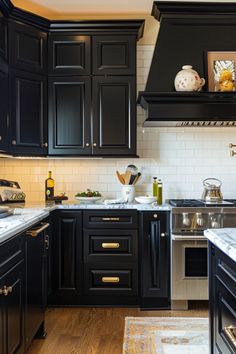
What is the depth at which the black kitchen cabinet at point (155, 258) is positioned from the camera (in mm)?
3291

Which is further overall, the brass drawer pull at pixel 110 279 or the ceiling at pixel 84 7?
the ceiling at pixel 84 7

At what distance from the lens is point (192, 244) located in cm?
322

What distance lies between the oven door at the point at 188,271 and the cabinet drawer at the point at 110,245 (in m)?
0.37

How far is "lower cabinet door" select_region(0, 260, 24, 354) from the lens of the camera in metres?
1.76

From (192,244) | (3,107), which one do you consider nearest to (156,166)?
(192,244)

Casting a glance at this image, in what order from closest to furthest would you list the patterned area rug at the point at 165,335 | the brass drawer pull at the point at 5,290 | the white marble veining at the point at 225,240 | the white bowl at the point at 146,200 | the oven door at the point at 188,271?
1. the white marble veining at the point at 225,240
2. the brass drawer pull at the point at 5,290
3. the patterned area rug at the point at 165,335
4. the oven door at the point at 188,271
5. the white bowl at the point at 146,200

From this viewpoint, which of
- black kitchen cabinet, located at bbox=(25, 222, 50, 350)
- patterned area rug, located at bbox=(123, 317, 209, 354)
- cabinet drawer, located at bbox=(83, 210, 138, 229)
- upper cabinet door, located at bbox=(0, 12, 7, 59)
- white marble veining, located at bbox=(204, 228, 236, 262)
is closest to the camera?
white marble veining, located at bbox=(204, 228, 236, 262)

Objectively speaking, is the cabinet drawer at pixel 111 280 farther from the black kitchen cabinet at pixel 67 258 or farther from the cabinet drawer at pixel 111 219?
the cabinet drawer at pixel 111 219

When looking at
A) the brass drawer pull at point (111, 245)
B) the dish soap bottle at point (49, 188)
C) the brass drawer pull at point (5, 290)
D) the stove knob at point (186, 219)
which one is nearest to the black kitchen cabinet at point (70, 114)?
the dish soap bottle at point (49, 188)

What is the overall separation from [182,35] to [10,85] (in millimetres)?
1702

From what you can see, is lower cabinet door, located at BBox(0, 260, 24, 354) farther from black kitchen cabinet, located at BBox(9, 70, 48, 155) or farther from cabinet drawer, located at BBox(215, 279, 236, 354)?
black kitchen cabinet, located at BBox(9, 70, 48, 155)

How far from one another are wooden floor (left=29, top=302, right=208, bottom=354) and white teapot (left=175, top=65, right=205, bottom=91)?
78.0 inches

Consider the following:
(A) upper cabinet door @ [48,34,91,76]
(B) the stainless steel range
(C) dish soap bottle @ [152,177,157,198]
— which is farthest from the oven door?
(A) upper cabinet door @ [48,34,91,76]

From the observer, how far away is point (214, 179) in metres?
3.81
